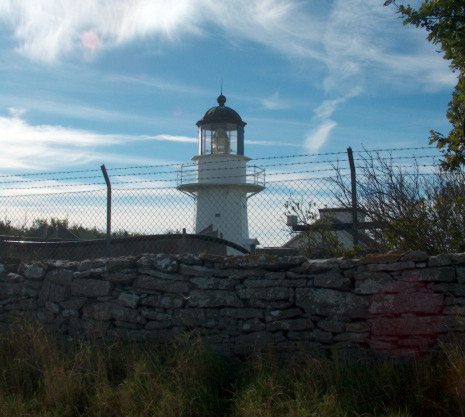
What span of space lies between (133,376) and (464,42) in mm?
4090

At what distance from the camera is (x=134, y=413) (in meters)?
5.81

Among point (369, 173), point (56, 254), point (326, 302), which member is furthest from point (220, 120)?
point (326, 302)

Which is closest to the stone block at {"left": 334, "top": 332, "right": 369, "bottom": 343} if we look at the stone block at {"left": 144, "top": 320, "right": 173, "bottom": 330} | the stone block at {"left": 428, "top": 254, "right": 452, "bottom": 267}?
the stone block at {"left": 428, "top": 254, "right": 452, "bottom": 267}

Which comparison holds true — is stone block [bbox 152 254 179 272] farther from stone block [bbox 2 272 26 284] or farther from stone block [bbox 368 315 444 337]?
stone block [bbox 368 315 444 337]

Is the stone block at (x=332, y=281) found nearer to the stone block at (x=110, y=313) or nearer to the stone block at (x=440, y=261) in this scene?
the stone block at (x=440, y=261)

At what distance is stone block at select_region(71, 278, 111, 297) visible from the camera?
24.7ft

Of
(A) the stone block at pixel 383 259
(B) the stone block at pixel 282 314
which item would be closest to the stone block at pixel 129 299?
(B) the stone block at pixel 282 314

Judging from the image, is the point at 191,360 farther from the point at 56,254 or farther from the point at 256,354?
the point at 56,254

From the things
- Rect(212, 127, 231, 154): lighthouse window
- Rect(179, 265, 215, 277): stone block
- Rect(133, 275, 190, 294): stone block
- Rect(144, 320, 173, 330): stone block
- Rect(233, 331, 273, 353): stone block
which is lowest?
Rect(233, 331, 273, 353): stone block

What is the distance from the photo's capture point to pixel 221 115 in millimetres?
19625

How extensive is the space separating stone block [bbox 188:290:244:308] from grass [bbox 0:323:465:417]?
0.42 metres

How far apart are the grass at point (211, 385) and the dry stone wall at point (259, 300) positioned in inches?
9.2

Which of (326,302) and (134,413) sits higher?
(326,302)

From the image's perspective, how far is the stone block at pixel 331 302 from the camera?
21.2 feet
